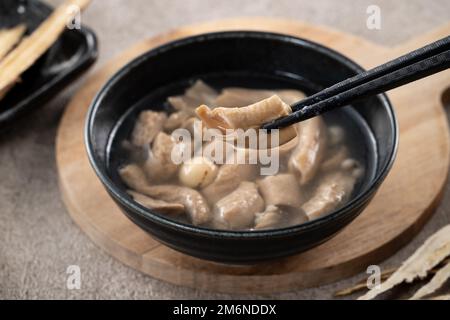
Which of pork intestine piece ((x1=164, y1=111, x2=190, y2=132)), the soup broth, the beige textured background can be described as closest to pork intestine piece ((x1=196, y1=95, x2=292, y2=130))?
the soup broth

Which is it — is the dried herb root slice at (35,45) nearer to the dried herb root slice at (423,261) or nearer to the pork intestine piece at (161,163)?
the pork intestine piece at (161,163)

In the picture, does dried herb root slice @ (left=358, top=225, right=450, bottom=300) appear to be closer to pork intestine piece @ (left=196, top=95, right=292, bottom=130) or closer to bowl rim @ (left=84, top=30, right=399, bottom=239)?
bowl rim @ (left=84, top=30, right=399, bottom=239)

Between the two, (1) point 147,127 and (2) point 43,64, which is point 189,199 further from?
(2) point 43,64

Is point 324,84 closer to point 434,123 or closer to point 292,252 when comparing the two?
point 434,123

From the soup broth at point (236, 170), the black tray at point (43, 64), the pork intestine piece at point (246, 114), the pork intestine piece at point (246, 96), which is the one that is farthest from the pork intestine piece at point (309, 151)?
the black tray at point (43, 64)

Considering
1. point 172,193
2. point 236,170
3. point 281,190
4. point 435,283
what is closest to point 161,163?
point 172,193

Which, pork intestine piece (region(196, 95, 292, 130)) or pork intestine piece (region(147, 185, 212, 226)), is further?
pork intestine piece (region(147, 185, 212, 226))
